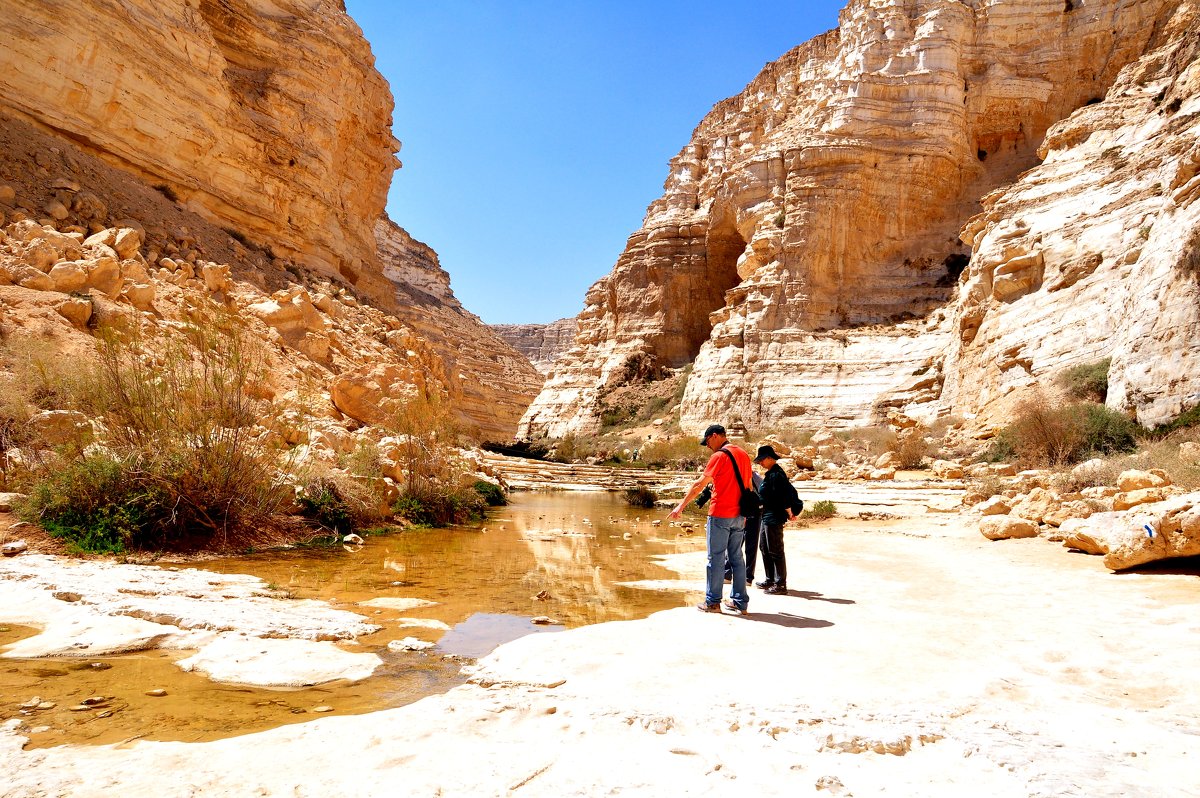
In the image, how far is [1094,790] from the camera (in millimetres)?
2094

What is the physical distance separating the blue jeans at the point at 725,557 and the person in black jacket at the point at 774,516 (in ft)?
2.48

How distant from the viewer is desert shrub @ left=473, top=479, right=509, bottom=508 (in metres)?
13.8

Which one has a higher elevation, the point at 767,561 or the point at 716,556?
the point at 716,556

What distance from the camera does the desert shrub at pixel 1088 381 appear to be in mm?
15031

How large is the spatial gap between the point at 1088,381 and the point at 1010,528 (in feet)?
32.7

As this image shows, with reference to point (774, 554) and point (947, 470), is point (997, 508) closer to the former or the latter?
point (774, 554)

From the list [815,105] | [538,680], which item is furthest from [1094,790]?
[815,105]

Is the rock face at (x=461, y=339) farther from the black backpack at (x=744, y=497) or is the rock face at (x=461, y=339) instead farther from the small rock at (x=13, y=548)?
the black backpack at (x=744, y=497)

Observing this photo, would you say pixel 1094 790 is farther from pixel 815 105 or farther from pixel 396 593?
pixel 815 105

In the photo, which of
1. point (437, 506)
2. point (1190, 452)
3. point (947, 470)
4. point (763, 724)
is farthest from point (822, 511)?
point (763, 724)

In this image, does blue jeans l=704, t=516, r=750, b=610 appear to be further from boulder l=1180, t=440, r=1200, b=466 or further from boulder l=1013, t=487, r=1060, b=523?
boulder l=1180, t=440, r=1200, b=466

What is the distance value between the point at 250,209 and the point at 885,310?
1059 inches

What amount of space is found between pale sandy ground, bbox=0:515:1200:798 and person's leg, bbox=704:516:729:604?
1.23ft

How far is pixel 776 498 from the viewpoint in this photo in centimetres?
598
